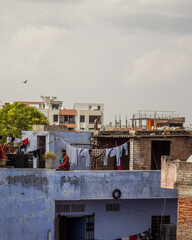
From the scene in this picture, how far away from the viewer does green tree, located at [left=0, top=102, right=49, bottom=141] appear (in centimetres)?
5058

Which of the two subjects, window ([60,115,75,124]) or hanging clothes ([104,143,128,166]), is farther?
window ([60,115,75,124])

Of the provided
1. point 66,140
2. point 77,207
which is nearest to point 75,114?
point 66,140

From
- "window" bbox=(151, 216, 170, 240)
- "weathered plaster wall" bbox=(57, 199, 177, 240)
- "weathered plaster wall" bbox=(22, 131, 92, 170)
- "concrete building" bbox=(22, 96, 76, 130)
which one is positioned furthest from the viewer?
"concrete building" bbox=(22, 96, 76, 130)

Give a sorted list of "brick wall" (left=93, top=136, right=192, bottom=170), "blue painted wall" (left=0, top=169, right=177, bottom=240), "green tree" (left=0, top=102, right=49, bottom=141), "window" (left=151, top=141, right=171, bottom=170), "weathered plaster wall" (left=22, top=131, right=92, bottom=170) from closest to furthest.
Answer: "blue painted wall" (left=0, top=169, right=177, bottom=240) < "brick wall" (left=93, top=136, right=192, bottom=170) < "window" (left=151, top=141, right=171, bottom=170) < "weathered plaster wall" (left=22, top=131, right=92, bottom=170) < "green tree" (left=0, top=102, right=49, bottom=141)

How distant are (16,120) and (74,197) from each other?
32.5 metres

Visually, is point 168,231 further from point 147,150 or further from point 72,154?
point 72,154

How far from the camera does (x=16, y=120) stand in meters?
51.6

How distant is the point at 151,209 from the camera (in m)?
21.9

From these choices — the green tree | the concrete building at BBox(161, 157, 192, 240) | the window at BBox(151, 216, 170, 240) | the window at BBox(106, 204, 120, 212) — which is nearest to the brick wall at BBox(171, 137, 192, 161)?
the window at BBox(151, 216, 170, 240)

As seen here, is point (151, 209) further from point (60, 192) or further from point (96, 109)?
point (96, 109)

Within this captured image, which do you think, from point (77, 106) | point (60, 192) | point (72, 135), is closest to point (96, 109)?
point (77, 106)

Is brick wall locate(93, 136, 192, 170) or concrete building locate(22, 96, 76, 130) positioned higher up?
concrete building locate(22, 96, 76, 130)

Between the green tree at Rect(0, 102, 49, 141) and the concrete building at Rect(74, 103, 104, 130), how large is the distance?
33556 mm

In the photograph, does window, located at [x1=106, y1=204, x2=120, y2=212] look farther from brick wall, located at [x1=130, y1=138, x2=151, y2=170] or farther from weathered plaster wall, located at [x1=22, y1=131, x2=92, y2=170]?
weathered plaster wall, located at [x1=22, y1=131, x2=92, y2=170]
